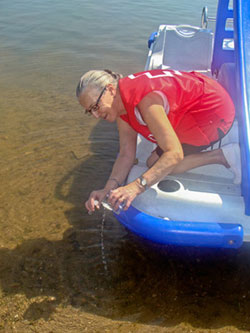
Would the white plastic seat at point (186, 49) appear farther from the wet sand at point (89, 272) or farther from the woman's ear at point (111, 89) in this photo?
the woman's ear at point (111, 89)

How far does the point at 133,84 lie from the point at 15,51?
6046 millimetres

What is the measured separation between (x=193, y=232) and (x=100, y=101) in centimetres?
106

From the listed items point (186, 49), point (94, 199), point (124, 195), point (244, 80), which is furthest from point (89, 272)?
point (186, 49)

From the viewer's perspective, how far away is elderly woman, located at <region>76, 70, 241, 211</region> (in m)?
2.23

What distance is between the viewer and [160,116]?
2.21 metres

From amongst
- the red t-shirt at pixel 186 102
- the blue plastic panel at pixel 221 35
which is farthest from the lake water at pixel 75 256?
the blue plastic panel at pixel 221 35

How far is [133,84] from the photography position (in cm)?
229

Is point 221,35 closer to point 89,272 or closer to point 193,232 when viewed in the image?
point 193,232

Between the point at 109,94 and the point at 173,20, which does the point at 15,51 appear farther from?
the point at 109,94

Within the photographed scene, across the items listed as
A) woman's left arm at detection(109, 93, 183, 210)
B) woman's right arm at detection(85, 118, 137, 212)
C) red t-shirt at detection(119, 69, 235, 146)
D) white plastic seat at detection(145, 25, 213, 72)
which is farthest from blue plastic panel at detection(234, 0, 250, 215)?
white plastic seat at detection(145, 25, 213, 72)

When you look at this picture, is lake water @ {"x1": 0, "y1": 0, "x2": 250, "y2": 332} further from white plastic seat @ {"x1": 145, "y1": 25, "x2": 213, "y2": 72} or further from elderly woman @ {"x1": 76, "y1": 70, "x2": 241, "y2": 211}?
white plastic seat @ {"x1": 145, "y1": 25, "x2": 213, "y2": 72}

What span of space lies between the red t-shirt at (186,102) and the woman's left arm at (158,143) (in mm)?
78

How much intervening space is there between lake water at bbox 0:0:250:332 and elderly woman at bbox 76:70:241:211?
2.12ft

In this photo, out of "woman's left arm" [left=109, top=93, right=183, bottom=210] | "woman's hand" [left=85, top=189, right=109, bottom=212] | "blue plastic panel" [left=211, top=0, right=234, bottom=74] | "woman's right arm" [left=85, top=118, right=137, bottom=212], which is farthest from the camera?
"blue plastic panel" [left=211, top=0, right=234, bottom=74]
